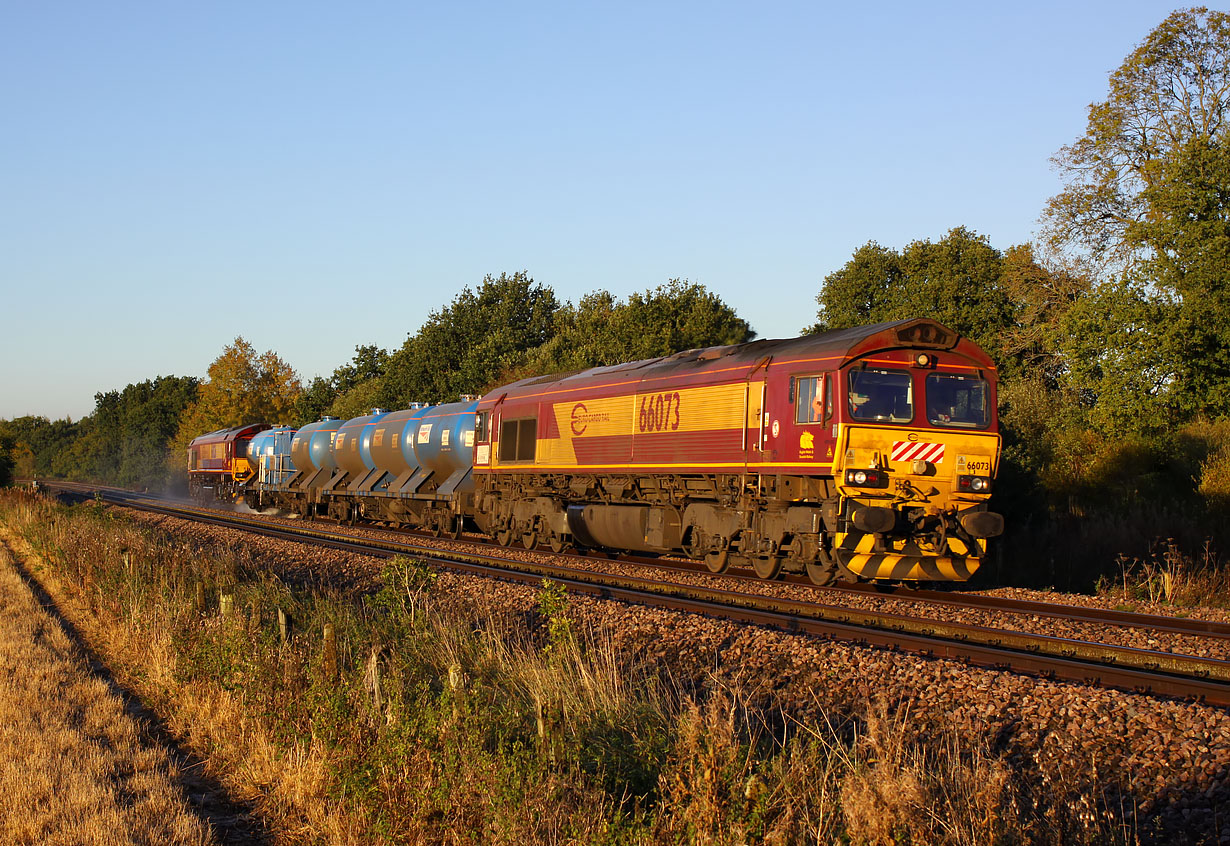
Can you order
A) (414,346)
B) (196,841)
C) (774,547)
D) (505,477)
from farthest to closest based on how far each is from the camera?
(414,346), (505,477), (774,547), (196,841)

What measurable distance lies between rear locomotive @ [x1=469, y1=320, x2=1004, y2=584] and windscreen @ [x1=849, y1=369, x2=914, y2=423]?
0.7 inches

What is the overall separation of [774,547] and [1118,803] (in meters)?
10.2

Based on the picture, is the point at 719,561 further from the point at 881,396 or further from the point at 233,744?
the point at 233,744

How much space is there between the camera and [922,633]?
11.9 m

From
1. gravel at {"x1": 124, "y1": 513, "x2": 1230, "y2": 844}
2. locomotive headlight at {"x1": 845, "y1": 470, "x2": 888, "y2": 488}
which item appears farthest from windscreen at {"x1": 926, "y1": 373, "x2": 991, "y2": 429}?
gravel at {"x1": 124, "y1": 513, "x2": 1230, "y2": 844}

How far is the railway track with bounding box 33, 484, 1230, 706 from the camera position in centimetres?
935

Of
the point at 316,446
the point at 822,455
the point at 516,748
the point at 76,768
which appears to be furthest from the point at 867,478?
the point at 316,446

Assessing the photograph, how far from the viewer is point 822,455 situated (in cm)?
1500

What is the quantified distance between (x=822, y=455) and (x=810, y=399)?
91cm

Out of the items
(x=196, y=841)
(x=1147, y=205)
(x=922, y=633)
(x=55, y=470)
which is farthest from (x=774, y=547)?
(x=55, y=470)

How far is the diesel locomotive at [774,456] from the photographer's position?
1499 cm

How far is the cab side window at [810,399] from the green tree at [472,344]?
40.0m

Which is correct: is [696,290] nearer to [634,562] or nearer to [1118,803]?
[634,562]

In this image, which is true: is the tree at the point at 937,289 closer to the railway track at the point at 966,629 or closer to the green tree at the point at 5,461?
the railway track at the point at 966,629
